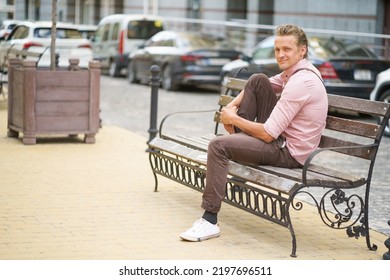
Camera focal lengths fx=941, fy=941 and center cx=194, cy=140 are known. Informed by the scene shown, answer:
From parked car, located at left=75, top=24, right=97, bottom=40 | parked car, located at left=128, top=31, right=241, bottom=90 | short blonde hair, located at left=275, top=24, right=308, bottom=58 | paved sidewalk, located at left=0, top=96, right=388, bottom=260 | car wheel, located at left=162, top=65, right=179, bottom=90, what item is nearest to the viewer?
paved sidewalk, located at left=0, top=96, right=388, bottom=260

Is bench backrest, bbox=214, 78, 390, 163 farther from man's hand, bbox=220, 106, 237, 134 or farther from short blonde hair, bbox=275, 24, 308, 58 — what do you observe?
man's hand, bbox=220, 106, 237, 134

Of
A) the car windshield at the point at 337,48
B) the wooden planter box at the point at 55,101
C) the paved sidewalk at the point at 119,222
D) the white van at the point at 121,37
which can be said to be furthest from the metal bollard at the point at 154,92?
the white van at the point at 121,37

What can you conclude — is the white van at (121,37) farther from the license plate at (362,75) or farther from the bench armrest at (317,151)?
the bench armrest at (317,151)

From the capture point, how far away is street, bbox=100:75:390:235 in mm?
9137

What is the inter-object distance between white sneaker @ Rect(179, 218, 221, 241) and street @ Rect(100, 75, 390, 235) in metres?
1.51

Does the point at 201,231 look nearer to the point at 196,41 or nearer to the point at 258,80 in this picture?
the point at 258,80

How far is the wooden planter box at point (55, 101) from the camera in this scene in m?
11.8

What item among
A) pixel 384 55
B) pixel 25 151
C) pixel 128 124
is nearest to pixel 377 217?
pixel 25 151

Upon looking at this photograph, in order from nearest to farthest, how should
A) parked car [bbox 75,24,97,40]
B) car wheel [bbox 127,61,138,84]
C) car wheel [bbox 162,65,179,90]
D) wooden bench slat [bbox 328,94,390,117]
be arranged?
wooden bench slat [bbox 328,94,390,117]
car wheel [bbox 162,65,179,90]
car wheel [bbox 127,61,138,84]
parked car [bbox 75,24,97,40]

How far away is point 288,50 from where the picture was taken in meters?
7.08

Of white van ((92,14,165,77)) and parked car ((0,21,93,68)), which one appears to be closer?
parked car ((0,21,93,68))

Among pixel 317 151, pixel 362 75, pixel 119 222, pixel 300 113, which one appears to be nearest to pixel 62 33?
pixel 362 75

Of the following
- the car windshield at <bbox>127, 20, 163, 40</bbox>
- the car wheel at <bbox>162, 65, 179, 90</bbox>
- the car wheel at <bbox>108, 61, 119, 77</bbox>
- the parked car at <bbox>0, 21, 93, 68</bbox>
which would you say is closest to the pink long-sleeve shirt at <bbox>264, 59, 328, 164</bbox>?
the parked car at <bbox>0, 21, 93, 68</bbox>
